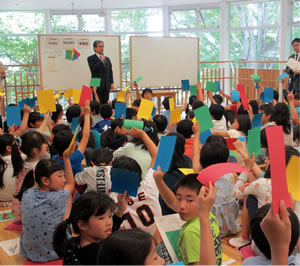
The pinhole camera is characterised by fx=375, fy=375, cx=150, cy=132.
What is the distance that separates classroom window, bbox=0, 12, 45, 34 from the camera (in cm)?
1006

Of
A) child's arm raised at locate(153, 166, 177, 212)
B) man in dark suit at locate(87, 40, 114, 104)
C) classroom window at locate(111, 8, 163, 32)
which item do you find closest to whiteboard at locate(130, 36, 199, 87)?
man in dark suit at locate(87, 40, 114, 104)

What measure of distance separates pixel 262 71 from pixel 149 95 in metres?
3.68

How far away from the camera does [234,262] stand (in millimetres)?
2256

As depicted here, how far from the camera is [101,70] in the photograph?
6.30m

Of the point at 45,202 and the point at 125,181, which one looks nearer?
the point at 125,181

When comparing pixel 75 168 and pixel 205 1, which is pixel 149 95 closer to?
pixel 75 168

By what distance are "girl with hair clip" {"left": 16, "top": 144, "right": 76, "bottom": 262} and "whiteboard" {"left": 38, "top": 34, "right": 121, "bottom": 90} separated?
5.07 meters

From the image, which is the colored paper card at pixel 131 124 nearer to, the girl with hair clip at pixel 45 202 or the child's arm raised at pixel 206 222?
the girl with hair clip at pixel 45 202

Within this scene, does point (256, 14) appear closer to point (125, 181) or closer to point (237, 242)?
point (237, 242)

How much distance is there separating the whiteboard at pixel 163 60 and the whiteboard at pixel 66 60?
387 mm

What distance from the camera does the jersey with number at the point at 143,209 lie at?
6.89ft

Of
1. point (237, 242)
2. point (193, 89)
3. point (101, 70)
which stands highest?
point (101, 70)

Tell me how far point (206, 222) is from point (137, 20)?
10.1 meters

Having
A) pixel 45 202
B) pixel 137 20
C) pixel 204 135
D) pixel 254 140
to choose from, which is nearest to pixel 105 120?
pixel 204 135
